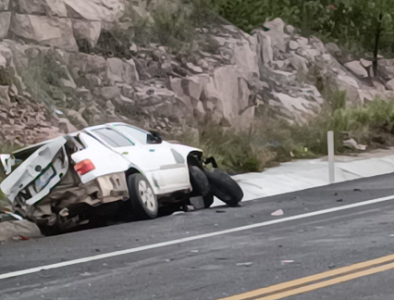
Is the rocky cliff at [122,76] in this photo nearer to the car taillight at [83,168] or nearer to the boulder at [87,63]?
the boulder at [87,63]

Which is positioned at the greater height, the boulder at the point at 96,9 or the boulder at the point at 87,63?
the boulder at the point at 96,9

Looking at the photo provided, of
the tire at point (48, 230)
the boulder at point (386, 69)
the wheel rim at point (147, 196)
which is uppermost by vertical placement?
the wheel rim at point (147, 196)

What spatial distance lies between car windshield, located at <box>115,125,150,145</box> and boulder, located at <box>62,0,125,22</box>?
10.4 m

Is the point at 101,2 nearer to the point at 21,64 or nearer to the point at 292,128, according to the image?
the point at 21,64

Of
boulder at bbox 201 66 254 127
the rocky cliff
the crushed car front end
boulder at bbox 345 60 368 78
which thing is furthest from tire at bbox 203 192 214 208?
boulder at bbox 345 60 368 78

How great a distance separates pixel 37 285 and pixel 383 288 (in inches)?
128

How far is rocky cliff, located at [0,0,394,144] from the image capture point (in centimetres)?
2261

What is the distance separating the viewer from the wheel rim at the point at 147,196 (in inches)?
577

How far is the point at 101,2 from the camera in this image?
27.0m

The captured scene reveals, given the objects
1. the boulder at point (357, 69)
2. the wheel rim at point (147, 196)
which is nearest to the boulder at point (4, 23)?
the wheel rim at point (147, 196)

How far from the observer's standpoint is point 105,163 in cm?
1451

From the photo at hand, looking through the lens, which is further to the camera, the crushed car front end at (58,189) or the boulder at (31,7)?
the boulder at (31,7)

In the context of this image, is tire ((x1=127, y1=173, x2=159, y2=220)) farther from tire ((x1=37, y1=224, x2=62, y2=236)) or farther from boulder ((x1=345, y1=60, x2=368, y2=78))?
boulder ((x1=345, y1=60, x2=368, y2=78))

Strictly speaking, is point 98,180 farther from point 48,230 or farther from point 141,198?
point 48,230
